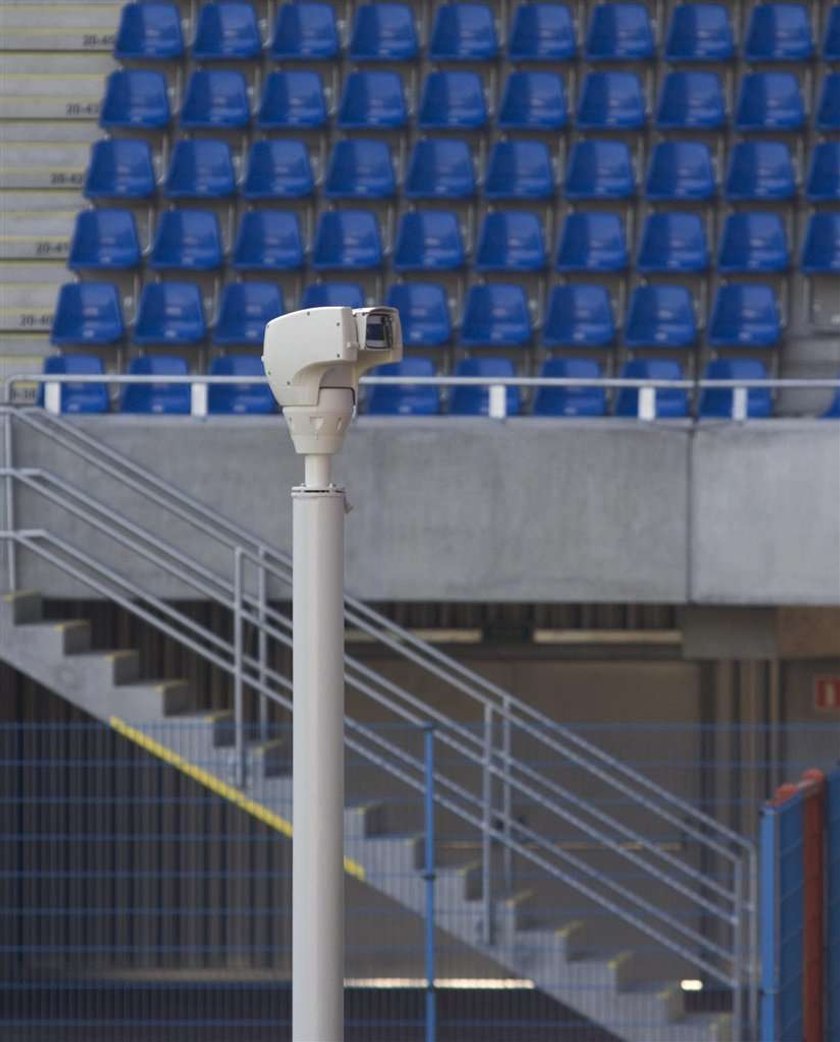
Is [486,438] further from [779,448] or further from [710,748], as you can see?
[710,748]

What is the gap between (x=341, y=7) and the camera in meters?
14.1

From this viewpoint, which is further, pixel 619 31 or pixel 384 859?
pixel 619 31

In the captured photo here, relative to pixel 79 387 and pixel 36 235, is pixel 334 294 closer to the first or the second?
pixel 79 387

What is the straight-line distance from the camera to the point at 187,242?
510 inches

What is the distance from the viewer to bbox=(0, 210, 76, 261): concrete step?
546 inches

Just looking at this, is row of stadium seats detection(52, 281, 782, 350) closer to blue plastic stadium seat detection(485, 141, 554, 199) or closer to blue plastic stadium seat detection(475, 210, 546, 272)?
blue plastic stadium seat detection(475, 210, 546, 272)

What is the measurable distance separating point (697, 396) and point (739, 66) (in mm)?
3061

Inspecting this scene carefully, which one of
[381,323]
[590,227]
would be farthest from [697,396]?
[381,323]

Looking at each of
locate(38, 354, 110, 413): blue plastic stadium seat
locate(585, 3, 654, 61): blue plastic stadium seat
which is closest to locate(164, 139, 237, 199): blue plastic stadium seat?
locate(38, 354, 110, 413): blue plastic stadium seat

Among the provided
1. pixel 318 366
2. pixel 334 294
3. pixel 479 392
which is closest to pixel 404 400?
pixel 479 392

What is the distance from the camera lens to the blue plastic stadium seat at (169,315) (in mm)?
12500

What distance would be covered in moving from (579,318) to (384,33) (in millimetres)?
2624

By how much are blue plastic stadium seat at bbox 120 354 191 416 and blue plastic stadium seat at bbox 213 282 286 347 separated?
37 cm

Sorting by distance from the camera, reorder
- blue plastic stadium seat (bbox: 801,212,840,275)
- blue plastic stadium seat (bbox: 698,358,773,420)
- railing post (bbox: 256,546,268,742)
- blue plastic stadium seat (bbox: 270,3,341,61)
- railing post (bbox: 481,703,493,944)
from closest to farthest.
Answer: railing post (bbox: 481,703,493,944) → railing post (bbox: 256,546,268,742) → blue plastic stadium seat (bbox: 698,358,773,420) → blue plastic stadium seat (bbox: 801,212,840,275) → blue plastic stadium seat (bbox: 270,3,341,61)
